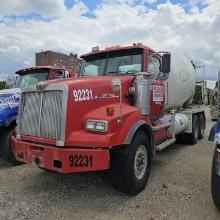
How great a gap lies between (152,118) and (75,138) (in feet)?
8.71

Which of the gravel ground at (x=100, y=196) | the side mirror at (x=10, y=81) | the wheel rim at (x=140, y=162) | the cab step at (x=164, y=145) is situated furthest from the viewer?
the side mirror at (x=10, y=81)

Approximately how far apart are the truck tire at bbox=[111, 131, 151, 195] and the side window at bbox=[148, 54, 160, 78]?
1.59 meters

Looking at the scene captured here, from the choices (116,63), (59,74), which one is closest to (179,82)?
(116,63)

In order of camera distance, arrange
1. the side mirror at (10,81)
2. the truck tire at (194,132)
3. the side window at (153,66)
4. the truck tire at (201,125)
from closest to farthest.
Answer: the side window at (153,66) < the side mirror at (10,81) < the truck tire at (194,132) < the truck tire at (201,125)

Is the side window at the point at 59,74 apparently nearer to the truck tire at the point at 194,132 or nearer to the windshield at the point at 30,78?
the windshield at the point at 30,78

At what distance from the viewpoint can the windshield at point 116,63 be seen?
693cm

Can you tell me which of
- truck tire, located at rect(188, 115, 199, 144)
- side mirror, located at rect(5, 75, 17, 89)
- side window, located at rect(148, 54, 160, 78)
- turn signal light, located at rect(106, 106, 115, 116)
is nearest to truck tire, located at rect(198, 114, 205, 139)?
truck tire, located at rect(188, 115, 199, 144)

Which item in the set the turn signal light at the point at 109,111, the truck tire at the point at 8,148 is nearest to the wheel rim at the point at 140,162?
the turn signal light at the point at 109,111

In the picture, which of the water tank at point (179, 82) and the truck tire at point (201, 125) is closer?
the water tank at point (179, 82)

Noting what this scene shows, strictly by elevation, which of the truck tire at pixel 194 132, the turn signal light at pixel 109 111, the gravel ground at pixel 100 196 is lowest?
the gravel ground at pixel 100 196

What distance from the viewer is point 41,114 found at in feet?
18.2

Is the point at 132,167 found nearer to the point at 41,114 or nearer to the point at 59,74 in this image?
the point at 41,114

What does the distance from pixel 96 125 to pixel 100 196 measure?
1.30 metres

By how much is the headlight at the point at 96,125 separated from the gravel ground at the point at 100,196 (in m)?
1.19
